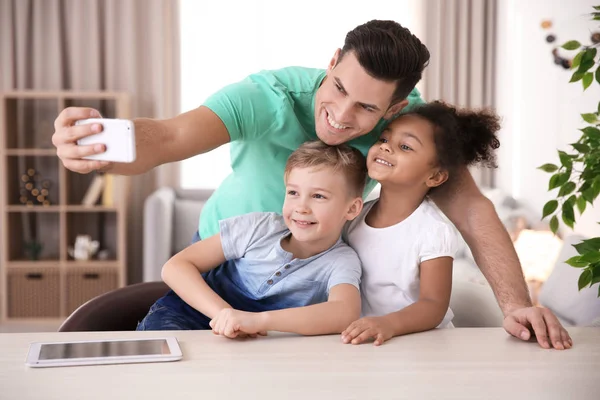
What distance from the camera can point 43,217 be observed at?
5.18m

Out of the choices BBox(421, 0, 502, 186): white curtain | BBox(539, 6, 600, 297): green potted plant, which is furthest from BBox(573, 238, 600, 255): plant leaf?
BBox(421, 0, 502, 186): white curtain

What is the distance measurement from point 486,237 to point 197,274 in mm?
735

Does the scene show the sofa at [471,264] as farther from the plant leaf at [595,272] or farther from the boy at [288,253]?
the plant leaf at [595,272]

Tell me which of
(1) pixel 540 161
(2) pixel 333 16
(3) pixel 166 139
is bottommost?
(1) pixel 540 161

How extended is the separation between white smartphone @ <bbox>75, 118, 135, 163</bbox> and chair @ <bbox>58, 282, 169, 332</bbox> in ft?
2.34

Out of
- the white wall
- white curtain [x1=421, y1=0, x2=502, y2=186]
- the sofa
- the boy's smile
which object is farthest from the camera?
white curtain [x1=421, y1=0, x2=502, y2=186]

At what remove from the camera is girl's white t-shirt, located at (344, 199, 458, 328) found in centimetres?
162

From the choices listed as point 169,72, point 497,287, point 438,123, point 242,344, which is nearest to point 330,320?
→ point 242,344

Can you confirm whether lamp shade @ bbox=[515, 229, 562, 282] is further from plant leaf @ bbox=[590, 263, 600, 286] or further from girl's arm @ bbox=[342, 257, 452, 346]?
plant leaf @ bbox=[590, 263, 600, 286]

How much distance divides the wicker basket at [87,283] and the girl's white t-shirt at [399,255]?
3570 mm

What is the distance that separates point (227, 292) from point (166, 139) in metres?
0.46

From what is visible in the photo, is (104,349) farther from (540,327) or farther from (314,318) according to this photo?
(540,327)

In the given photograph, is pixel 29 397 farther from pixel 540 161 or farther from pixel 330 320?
pixel 540 161

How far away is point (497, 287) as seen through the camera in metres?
1.66
